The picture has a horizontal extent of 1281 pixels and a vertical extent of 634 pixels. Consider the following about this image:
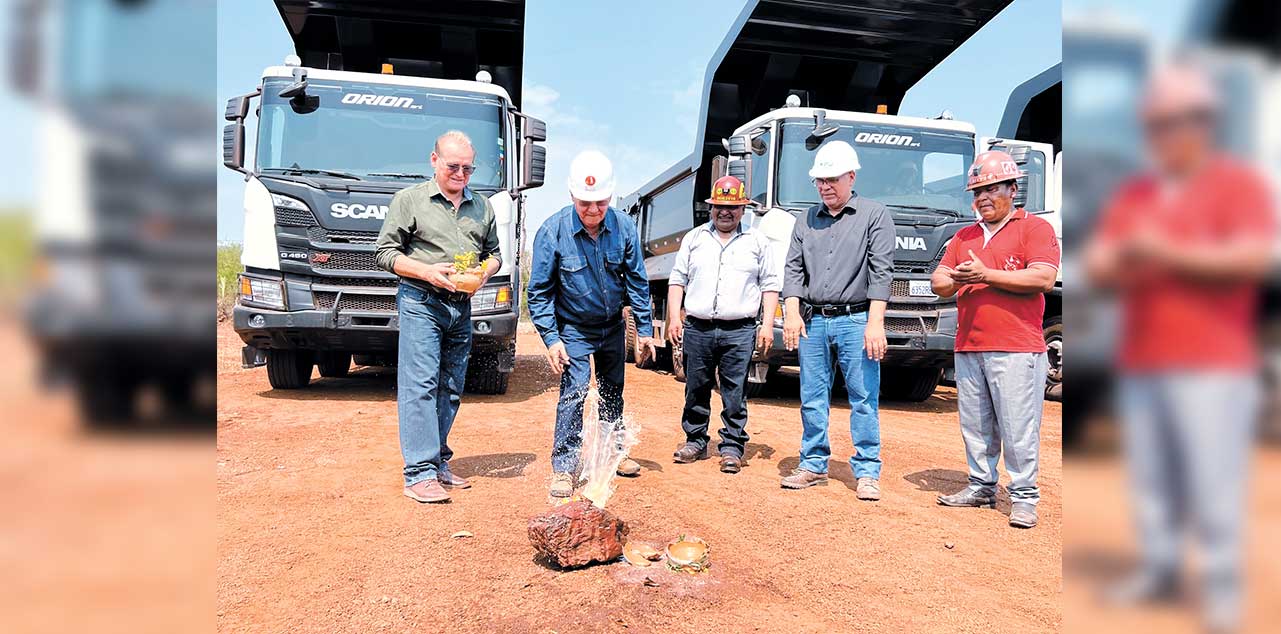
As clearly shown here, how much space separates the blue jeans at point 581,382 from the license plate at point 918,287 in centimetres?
357

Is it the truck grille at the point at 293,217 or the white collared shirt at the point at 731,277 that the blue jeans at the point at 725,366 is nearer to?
the white collared shirt at the point at 731,277

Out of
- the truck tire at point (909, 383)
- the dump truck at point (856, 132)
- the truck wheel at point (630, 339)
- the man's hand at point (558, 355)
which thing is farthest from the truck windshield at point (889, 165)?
the truck wheel at point (630, 339)

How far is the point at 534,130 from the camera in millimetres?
6898

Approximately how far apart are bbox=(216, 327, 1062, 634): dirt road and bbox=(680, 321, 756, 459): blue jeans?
0.27m

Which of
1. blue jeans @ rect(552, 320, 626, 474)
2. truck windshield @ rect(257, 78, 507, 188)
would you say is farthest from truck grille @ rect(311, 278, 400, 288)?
blue jeans @ rect(552, 320, 626, 474)

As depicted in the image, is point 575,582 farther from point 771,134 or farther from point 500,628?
point 771,134

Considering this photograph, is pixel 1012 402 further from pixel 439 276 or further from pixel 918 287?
pixel 918 287

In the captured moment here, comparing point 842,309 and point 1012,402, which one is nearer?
point 1012,402

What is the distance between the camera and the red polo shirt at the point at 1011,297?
11.8ft

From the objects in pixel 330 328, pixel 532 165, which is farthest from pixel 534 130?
pixel 330 328

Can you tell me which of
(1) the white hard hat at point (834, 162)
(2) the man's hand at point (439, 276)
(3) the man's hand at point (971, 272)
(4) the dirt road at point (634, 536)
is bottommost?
(4) the dirt road at point (634, 536)

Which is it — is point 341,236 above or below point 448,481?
above

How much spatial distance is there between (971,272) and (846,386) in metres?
1.01

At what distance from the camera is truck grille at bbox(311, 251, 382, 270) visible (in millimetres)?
6391
